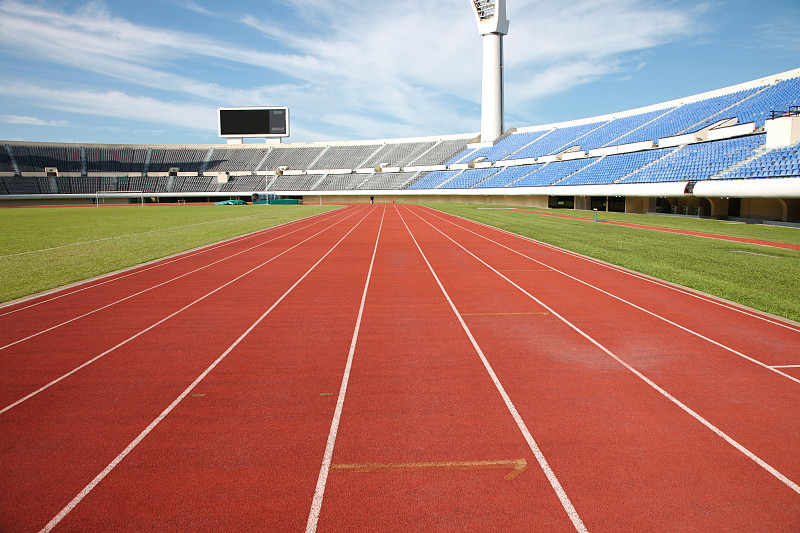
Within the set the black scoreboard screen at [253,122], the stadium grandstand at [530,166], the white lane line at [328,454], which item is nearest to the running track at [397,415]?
the white lane line at [328,454]

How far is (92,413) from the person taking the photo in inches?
155

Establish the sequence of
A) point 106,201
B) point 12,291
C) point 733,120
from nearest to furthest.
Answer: point 12,291
point 733,120
point 106,201

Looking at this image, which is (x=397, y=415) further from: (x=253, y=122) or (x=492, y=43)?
(x=253, y=122)

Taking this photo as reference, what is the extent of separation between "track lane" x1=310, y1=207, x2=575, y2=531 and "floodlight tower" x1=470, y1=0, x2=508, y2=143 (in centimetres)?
5656

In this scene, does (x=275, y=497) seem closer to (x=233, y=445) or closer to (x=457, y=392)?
(x=233, y=445)

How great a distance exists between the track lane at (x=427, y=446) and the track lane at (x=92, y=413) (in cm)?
167

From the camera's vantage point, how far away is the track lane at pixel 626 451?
2729 millimetres

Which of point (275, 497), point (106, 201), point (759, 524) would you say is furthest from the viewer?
point (106, 201)

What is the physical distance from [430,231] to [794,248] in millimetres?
12144

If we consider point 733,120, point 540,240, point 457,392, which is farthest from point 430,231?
point 733,120

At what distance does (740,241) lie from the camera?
15594 mm

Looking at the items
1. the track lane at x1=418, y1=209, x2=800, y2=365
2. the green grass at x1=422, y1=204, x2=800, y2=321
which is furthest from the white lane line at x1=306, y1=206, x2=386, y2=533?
the green grass at x1=422, y1=204, x2=800, y2=321

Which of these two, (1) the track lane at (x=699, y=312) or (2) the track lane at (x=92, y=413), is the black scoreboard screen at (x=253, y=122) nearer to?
(1) the track lane at (x=699, y=312)

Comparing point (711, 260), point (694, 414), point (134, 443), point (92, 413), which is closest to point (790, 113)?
point (711, 260)
